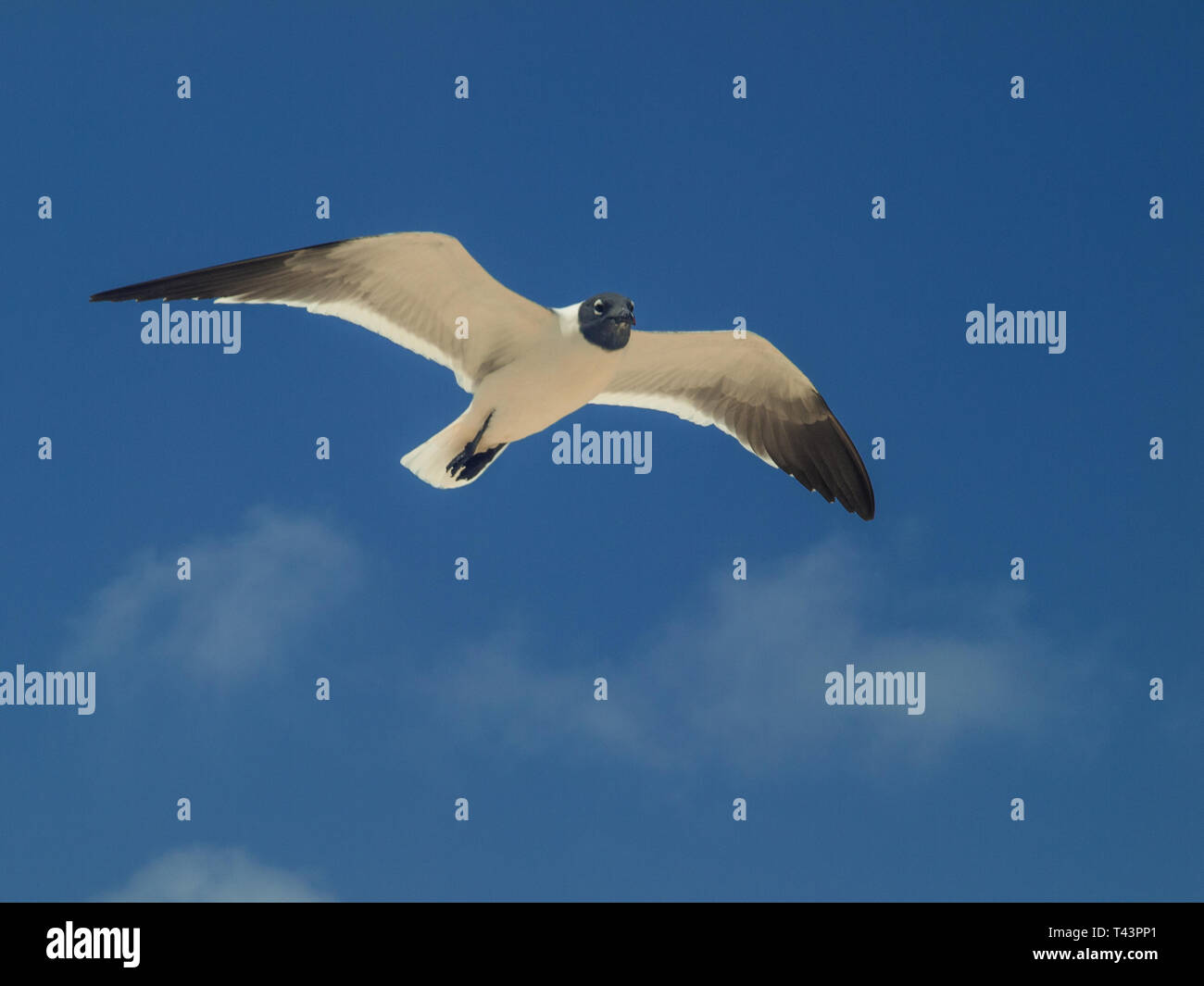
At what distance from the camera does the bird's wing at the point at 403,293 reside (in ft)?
17.9

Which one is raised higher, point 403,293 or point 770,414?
point 403,293

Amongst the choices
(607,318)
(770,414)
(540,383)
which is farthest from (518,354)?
(770,414)

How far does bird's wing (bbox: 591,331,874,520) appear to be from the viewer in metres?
6.45

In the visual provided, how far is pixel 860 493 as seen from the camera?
6.49 metres

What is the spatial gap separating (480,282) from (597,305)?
0.52 meters

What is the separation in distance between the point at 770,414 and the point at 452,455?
1.69 m

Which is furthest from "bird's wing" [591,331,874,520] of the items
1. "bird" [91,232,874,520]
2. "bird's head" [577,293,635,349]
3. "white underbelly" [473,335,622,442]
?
"bird's head" [577,293,635,349]

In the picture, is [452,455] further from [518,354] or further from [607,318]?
[607,318]

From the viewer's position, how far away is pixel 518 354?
5867mm

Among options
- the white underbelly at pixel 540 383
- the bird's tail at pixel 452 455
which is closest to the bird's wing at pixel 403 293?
the white underbelly at pixel 540 383

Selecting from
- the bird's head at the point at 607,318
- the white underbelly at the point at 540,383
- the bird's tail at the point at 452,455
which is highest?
the bird's head at the point at 607,318

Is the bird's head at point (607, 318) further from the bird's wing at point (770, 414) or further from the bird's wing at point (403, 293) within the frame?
the bird's wing at point (770, 414)

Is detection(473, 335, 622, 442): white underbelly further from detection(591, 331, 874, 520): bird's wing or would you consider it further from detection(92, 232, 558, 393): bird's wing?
detection(591, 331, 874, 520): bird's wing
